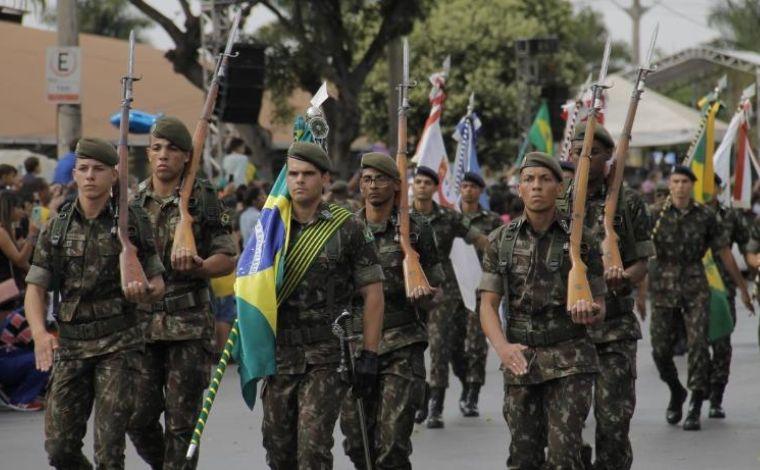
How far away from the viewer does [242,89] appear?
2303cm

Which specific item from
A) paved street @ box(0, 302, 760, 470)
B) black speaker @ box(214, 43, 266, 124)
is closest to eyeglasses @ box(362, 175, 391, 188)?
paved street @ box(0, 302, 760, 470)

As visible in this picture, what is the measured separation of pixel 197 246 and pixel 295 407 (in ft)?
5.26

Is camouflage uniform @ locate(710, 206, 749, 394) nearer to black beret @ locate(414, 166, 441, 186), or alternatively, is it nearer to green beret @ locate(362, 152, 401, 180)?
black beret @ locate(414, 166, 441, 186)

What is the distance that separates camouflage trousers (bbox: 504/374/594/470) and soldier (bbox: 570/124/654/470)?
1.30m

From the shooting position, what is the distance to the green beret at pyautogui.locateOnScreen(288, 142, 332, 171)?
8.10 m

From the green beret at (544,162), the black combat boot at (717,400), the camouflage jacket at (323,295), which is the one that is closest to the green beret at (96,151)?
the camouflage jacket at (323,295)

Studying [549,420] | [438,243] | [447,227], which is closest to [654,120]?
[447,227]

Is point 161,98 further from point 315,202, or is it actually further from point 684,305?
point 315,202

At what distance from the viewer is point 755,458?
444 inches

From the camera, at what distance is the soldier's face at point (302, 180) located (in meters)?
8.12

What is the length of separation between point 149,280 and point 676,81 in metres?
37.3

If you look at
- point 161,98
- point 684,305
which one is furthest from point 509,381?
point 161,98

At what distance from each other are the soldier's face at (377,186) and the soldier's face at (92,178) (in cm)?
194

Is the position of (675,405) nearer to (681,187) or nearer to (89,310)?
(681,187)
